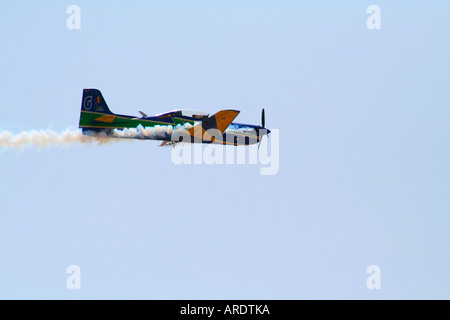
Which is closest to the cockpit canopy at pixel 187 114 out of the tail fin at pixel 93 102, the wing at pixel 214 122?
the wing at pixel 214 122

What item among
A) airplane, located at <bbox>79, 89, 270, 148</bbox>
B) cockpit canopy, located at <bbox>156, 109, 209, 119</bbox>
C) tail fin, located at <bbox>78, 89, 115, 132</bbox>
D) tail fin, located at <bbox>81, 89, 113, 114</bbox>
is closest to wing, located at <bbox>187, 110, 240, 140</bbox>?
airplane, located at <bbox>79, 89, 270, 148</bbox>

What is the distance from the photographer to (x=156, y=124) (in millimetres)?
49219

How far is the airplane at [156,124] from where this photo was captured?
160 feet

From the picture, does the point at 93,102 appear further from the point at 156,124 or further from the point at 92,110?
the point at 156,124

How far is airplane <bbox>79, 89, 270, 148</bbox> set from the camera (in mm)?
48719

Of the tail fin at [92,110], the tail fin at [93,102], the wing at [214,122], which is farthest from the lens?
the wing at [214,122]

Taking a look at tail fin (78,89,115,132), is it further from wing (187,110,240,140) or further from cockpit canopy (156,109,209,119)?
wing (187,110,240,140)

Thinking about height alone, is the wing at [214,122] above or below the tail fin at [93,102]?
below

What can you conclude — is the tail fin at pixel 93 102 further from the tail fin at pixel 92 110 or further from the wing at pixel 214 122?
the wing at pixel 214 122

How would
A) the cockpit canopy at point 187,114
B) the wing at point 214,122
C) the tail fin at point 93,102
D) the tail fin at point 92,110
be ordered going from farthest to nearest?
the wing at point 214,122
the cockpit canopy at point 187,114
the tail fin at point 93,102
the tail fin at point 92,110

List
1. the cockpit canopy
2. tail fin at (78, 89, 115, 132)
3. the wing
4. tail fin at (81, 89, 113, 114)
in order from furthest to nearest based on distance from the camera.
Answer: the wing
the cockpit canopy
tail fin at (81, 89, 113, 114)
tail fin at (78, 89, 115, 132)

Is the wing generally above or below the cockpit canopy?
below
